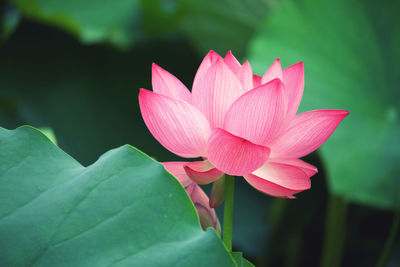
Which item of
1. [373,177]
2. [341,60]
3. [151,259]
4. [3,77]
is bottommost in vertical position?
[3,77]

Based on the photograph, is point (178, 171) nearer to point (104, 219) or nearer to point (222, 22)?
point (104, 219)

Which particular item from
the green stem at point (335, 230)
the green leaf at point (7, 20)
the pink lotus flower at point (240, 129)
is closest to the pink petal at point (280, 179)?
the pink lotus flower at point (240, 129)

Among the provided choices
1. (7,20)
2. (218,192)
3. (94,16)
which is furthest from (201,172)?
(7,20)

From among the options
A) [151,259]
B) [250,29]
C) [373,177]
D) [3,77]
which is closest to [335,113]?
[151,259]

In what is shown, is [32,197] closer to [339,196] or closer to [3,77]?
[339,196]

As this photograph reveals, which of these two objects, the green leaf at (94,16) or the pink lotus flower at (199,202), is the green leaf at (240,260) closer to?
the pink lotus flower at (199,202)
